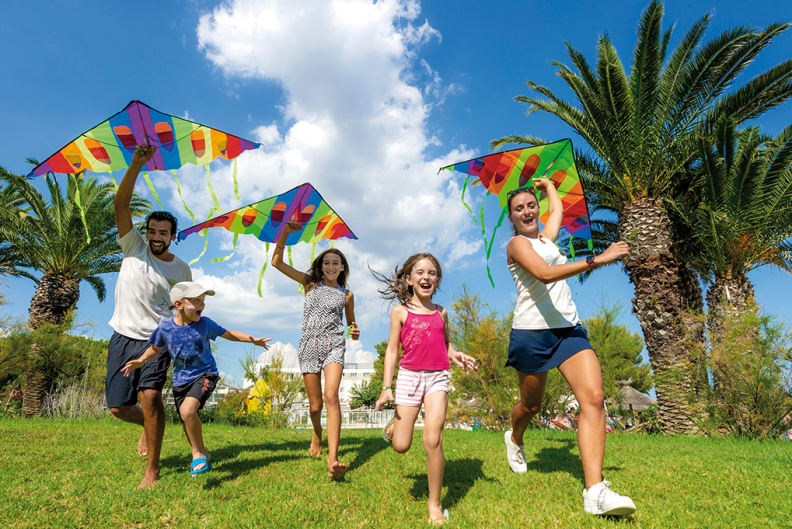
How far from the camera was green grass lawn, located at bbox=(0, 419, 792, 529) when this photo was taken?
316 cm

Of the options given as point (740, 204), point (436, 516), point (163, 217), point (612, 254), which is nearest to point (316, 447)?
point (436, 516)

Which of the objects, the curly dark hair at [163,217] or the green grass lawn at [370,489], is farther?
the curly dark hair at [163,217]

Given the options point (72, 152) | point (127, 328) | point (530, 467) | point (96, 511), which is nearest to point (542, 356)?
point (530, 467)

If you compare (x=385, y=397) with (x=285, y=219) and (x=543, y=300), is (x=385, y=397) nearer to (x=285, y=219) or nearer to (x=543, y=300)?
(x=543, y=300)

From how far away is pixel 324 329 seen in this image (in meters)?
5.26

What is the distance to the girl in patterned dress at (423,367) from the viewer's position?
334 centimetres

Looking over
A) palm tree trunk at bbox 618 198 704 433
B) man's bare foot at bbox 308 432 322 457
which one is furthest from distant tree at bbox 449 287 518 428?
man's bare foot at bbox 308 432 322 457

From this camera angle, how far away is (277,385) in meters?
13.9

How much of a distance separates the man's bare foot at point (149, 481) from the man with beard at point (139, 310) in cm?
23

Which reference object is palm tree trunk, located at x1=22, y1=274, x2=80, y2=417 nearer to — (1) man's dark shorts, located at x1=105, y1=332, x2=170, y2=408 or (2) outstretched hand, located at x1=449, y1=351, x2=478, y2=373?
(1) man's dark shorts, located at x1=105, y1=332, x2=170, y2=408

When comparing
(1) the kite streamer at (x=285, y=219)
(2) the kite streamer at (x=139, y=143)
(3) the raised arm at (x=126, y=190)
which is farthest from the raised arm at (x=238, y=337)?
(2) the kite streamer at (x=139, y=143)

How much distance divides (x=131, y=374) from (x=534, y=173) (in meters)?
5.29

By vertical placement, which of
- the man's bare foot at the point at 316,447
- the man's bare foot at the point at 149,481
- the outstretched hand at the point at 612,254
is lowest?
the man's bare foot at the point at 149,481

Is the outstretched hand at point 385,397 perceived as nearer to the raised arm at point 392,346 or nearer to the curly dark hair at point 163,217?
the raised arm at point 392,346
